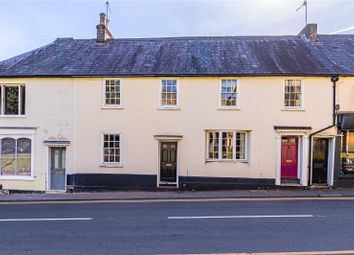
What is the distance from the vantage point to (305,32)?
1953 centimetres

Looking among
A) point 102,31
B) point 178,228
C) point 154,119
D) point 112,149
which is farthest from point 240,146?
point 102,31

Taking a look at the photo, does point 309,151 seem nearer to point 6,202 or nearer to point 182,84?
point 182,84

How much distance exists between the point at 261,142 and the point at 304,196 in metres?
3.59

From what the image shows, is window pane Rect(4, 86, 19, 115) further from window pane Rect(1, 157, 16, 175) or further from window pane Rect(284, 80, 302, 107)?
window pane Rect(284, 80, 302, 107)

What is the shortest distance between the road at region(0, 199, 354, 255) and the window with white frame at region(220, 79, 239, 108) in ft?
19.9

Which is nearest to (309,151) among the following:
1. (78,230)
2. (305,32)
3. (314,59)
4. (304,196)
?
(304,196)

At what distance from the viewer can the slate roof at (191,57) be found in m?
16.5

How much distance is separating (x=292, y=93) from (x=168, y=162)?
738 centimetres

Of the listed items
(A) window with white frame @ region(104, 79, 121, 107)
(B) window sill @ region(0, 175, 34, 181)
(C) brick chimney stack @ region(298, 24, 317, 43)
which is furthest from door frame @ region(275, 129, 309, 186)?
(B) window sill @ region(0, 175, 34, 181)

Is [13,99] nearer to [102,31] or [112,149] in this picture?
[112,149]

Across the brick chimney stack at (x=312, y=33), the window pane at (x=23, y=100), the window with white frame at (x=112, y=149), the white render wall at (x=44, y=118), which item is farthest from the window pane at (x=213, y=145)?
the window pane at (x=23, y=100)

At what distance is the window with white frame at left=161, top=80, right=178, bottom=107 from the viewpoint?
16672mm

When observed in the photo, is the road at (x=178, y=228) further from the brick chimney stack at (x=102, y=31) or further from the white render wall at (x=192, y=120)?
the brick chimney stack at (x=102, y=31)

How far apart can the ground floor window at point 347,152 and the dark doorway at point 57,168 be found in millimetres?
14607
